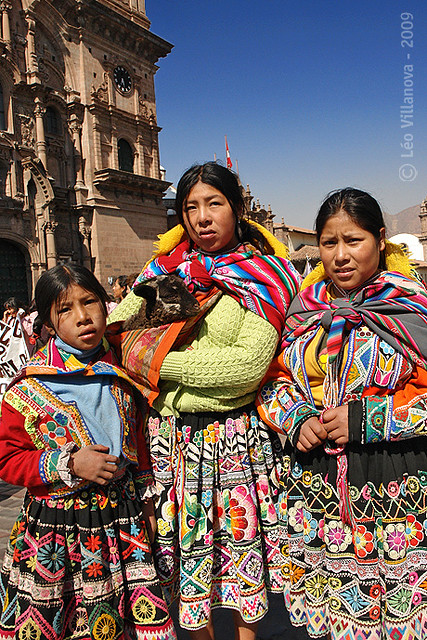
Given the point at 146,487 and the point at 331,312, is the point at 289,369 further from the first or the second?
the point at 146,487

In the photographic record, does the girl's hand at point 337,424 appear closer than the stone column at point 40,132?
Yes

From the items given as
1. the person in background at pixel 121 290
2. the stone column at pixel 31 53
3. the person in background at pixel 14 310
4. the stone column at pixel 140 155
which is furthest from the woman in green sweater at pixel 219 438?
the stone column at pixel 140 155

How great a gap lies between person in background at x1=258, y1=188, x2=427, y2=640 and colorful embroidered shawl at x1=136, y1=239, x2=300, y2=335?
0.15 meters

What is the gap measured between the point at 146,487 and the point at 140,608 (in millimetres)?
429

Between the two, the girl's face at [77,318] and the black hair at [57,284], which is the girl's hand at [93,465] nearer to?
the girl's face at [77,318]

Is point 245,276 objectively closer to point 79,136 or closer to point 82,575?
point 82,575

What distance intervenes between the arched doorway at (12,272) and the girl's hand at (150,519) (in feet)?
52.8

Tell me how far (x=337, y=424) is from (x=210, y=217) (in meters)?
0.98

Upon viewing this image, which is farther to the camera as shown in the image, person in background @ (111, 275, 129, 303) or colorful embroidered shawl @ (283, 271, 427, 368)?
person in background @ (111, 275, 129, 303)

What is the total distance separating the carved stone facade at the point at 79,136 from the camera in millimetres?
16922

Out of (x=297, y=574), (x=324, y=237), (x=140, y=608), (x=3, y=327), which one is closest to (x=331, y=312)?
(x=324, y=237)

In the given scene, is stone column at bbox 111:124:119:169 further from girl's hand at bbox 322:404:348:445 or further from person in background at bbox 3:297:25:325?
girl's hand at bbox 322:404:348:445

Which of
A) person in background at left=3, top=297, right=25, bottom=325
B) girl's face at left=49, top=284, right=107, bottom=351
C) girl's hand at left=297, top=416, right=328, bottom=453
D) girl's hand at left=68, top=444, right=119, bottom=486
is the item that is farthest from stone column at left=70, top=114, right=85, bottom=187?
girl's hand at left=297, top=416, right=328, bottom=453

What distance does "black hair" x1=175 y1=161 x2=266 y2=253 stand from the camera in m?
2.03
